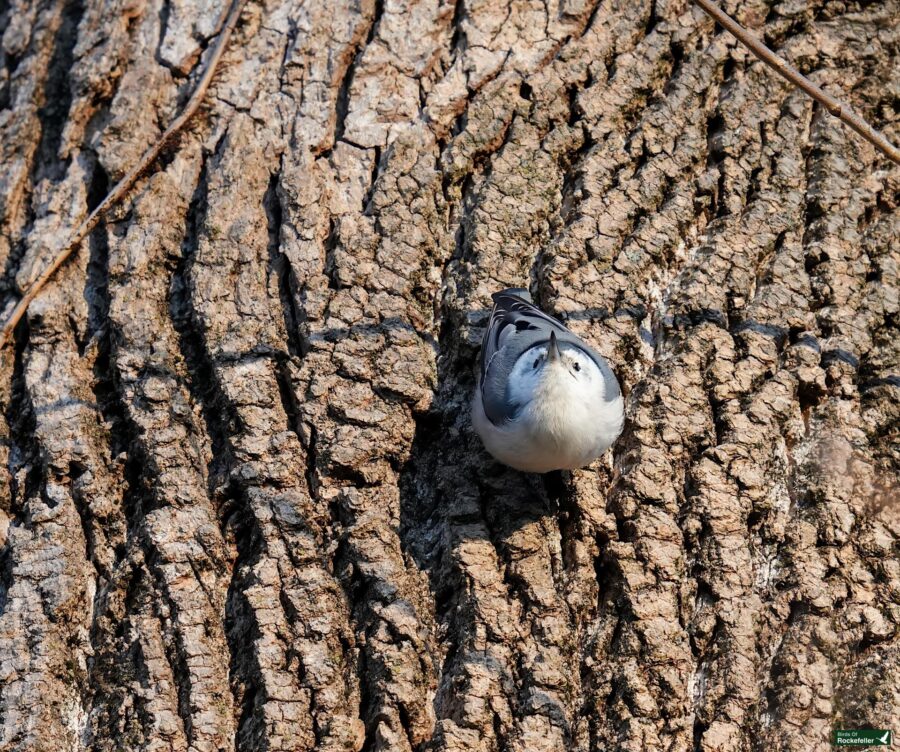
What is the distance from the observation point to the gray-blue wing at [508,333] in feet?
8.74

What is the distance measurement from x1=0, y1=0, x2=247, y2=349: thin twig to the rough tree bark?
0.04 m

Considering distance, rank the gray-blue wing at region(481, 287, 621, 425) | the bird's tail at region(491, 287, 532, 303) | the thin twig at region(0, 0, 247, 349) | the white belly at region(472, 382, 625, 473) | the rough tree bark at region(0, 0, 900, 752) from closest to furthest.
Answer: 1. the rough tree bark at region(0, 0, 900, 752)
2. the white belly at region(472, 382, 625, 473)
3. the gray-blue wing at region(481, 287, 621, 425)
4. the bird's tail at region(491, 287, 532, 303)
5. the thin twig at region(0, 0, 247, 349)

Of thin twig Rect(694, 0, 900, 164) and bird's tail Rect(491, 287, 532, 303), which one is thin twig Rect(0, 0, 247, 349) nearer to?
bird's tail Rect(491, 287, 532, 303)

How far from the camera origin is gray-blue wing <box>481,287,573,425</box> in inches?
105

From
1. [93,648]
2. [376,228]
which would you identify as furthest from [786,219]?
[93,648]

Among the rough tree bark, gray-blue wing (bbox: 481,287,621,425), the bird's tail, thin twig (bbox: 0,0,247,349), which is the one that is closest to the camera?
the rough tree bark

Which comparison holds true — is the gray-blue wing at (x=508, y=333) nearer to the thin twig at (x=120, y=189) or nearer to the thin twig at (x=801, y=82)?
the thin twig at (x=801, y=82)

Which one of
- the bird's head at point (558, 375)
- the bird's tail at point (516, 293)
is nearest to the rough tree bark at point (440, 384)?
the bird's tail at point (516, 293)

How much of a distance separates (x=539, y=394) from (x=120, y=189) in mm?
1437

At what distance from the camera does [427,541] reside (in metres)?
2.49

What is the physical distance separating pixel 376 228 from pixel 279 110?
55cm

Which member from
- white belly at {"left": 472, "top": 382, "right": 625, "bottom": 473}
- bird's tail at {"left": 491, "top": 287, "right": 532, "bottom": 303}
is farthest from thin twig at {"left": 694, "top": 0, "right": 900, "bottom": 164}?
white belly at {"left": 472, "top": 382, "right": 625, "bottom": 473}

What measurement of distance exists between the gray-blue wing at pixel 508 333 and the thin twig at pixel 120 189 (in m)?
1.15

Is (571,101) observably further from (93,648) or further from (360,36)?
(93,648)
